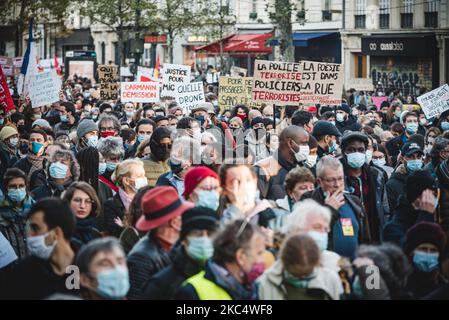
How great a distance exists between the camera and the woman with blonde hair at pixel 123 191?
8477 millimetres

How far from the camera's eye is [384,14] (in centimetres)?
4462

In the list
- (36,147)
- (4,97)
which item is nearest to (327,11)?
(4,97)

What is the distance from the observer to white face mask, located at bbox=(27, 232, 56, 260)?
6.34m

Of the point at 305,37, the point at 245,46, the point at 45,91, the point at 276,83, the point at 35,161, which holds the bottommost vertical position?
the point at 35,161

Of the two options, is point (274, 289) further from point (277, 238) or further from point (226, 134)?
point (226, 134)

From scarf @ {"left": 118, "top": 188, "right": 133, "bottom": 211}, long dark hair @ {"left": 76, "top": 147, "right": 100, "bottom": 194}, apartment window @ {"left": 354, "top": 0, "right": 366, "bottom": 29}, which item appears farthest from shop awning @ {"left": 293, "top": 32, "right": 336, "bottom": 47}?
scarf @ {"left": 118, "top": 188, "right": 133, "bottom": 211}

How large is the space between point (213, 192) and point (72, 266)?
1.32m

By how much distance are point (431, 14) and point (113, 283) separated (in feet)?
127

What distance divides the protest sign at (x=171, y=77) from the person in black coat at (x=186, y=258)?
13248 mm

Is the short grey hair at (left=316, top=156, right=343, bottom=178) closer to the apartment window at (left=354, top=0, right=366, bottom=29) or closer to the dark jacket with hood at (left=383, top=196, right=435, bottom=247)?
the dark jacket with hood at (left=383, top=196, right=435, bottom=247)

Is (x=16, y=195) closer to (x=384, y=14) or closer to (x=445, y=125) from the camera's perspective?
(x=445, y=125)

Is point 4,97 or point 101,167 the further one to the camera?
point 4,97

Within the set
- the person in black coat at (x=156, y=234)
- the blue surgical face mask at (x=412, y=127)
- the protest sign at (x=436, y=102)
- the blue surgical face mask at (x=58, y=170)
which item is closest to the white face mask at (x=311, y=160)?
the blue surgical face mask at (x=58, y=170)

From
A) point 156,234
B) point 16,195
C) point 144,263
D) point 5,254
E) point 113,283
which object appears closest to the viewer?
point 113,283
